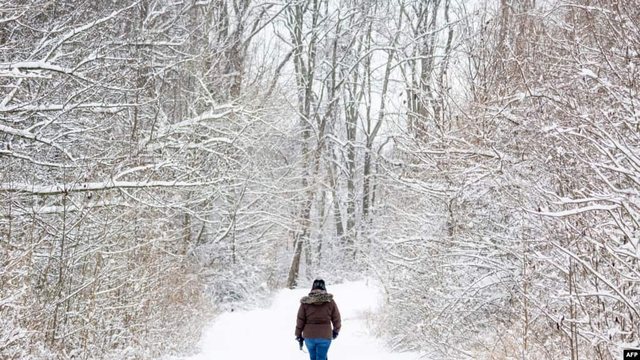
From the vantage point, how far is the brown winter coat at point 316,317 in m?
8.62

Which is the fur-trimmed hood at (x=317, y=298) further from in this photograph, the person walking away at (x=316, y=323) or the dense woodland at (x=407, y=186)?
the dense woodland at (x=407, y=186)

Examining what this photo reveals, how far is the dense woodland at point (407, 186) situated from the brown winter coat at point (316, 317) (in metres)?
1.59

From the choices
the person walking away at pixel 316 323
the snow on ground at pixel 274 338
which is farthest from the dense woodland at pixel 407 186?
the person walking away at pixel 316 323

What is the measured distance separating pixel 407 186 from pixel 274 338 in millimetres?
5797

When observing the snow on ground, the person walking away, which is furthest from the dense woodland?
the person walking away

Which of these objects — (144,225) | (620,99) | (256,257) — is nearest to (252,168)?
(256,257)

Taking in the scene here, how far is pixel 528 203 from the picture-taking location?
7230 mm

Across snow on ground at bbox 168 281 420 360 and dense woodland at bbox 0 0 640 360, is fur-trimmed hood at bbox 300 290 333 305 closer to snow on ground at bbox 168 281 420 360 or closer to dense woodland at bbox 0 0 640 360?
dense woodland at bbox 0 0 640 360

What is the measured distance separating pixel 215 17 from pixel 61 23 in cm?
1123

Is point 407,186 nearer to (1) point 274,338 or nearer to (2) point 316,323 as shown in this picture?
(2) point 316,323

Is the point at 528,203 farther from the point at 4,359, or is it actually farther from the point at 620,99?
the point at 4,359

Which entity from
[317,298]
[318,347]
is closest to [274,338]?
[318,347]

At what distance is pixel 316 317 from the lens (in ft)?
28.4

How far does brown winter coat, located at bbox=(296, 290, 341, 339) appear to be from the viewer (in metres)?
8.62
